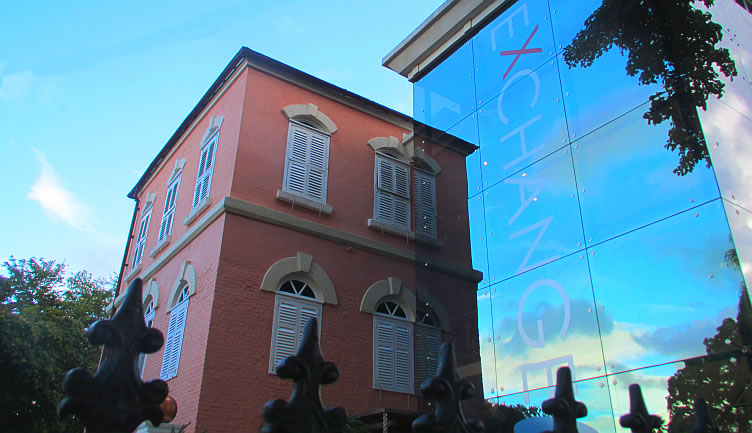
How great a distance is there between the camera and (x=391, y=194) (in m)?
14.4

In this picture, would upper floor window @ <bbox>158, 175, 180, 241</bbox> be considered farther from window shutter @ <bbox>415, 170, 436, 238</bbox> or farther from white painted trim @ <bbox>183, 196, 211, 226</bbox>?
window shutter @ <bbox>415, 170, 436, 238</bbox>

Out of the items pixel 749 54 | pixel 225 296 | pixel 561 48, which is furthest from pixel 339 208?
pixel 749 54

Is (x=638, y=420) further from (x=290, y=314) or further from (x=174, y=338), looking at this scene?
(x=174, y=338)

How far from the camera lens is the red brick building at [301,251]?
34.7ft

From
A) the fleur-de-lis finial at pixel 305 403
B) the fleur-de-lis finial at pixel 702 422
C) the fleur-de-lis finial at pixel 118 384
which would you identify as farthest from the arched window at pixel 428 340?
the fleur-de-lis finial at pixel 118 384

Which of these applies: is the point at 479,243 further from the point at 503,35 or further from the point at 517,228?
the point at 503,35

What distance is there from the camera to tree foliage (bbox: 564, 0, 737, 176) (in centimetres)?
700

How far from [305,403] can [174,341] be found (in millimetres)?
10738

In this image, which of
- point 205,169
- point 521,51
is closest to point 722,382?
point 521,51

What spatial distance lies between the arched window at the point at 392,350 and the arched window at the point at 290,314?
141cm

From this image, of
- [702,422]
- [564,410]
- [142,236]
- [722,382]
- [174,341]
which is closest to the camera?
[564,410]

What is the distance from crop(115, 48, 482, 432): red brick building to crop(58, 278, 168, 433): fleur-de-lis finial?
707 cm

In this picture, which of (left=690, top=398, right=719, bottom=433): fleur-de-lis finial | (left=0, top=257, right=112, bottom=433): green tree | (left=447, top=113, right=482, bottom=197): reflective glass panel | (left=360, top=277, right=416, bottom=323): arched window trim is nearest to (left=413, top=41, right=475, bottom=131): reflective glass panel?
A: (left=447, top=113, right=482, bottom=197): reflective glass panel

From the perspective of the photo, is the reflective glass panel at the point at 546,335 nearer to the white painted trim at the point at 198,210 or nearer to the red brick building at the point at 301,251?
the red brick building at the point at 301,251
